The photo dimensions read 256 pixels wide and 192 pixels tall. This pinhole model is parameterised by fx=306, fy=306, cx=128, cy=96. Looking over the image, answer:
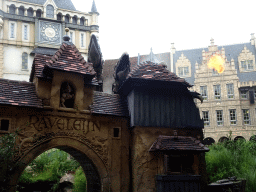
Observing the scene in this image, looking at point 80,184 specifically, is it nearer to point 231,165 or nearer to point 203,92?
point 231,165

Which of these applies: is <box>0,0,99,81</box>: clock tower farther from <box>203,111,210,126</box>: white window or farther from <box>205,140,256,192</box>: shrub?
<box>205,140,256,192</box>: shrub

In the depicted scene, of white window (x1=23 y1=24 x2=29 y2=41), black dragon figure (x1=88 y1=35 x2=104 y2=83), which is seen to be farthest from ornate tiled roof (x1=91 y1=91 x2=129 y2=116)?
white window (x1=23 y1=24 x2=29 y2=41)

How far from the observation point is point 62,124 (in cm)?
1098

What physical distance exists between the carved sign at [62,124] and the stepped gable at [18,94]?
537 mm

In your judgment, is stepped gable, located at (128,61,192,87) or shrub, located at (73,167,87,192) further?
shrub, located at (73,167,87,192)

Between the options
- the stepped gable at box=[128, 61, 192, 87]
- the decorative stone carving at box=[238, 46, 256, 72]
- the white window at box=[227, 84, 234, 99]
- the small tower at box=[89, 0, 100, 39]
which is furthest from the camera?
the decorative stone carving at box=[238, 46, 256, 72]

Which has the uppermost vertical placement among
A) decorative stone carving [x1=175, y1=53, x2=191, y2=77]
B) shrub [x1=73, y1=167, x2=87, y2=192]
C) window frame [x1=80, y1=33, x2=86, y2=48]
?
window frame [x1=80, y1=33, x2=86, y2=48]

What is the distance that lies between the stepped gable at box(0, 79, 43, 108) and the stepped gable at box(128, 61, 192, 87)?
369cm

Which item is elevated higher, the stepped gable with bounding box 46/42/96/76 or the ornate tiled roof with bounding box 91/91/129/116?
the stepped gable with bounding box 46/42/96/76

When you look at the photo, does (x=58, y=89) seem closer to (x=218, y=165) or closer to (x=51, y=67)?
(x=51, y=67)

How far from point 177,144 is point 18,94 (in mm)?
5959

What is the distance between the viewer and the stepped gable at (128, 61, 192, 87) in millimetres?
12188

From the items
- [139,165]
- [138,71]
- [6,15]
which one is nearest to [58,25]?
[6,15]

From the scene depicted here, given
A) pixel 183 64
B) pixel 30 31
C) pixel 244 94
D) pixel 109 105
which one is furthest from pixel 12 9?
pixel 244 94
